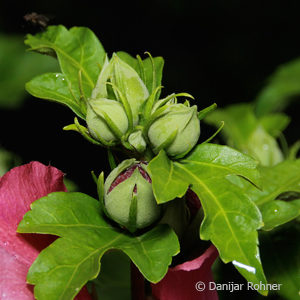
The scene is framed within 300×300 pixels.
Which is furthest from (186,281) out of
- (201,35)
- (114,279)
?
(201,35)

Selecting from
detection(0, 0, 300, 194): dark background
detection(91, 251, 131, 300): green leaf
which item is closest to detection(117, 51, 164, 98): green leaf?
detection(91, 251, 131, 300): green leaf

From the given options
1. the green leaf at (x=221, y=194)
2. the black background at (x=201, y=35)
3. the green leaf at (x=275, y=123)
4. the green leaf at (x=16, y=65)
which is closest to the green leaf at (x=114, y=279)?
the green leaf at (x=221, y=194)

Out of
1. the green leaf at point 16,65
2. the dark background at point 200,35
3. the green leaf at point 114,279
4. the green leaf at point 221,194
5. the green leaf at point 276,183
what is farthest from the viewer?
the dark background at point 200,35

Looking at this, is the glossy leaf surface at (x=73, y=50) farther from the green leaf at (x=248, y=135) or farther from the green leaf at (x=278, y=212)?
the green leaf at (x=248, y=135)

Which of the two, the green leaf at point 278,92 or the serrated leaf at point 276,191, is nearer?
the serrated leaf at point 276,191

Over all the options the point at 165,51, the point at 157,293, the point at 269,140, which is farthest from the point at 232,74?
the point at 157,293

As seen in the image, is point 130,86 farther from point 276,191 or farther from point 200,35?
point 200,35

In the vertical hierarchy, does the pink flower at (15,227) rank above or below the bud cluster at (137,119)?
below
